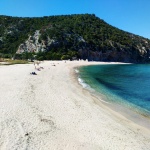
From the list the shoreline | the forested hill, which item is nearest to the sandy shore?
the shoreline

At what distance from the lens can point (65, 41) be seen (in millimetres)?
125125

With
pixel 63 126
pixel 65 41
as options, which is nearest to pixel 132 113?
pixel 63 126

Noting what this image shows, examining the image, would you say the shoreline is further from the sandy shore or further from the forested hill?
the forested hill

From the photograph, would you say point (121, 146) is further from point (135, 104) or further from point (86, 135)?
point (135, 104)

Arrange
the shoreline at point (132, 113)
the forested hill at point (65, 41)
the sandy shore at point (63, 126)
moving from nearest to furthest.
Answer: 1. the sandy shore at point (63, 126)
2. the shoreline at point (132, 113)
3. the forested hill at point (65, 41)

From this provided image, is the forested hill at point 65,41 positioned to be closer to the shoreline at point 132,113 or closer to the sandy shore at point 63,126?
the shoreline at point 132,113

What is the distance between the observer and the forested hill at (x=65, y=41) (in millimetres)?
120000

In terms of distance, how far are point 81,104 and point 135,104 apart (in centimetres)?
585

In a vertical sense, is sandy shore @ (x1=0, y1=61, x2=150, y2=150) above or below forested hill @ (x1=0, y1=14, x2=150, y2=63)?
below

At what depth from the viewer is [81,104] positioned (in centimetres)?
2178

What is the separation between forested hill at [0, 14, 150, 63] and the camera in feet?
394

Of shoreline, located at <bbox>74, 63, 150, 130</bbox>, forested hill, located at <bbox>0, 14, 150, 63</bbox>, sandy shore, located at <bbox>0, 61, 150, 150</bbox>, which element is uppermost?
forested hill, located at <bbox>0, 14, 150, 63</bbox>

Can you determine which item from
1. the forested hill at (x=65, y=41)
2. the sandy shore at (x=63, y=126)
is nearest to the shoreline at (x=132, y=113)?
the sandy shore at (x=63, y=126)

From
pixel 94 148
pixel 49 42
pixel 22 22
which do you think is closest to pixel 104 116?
pixel 94 148
